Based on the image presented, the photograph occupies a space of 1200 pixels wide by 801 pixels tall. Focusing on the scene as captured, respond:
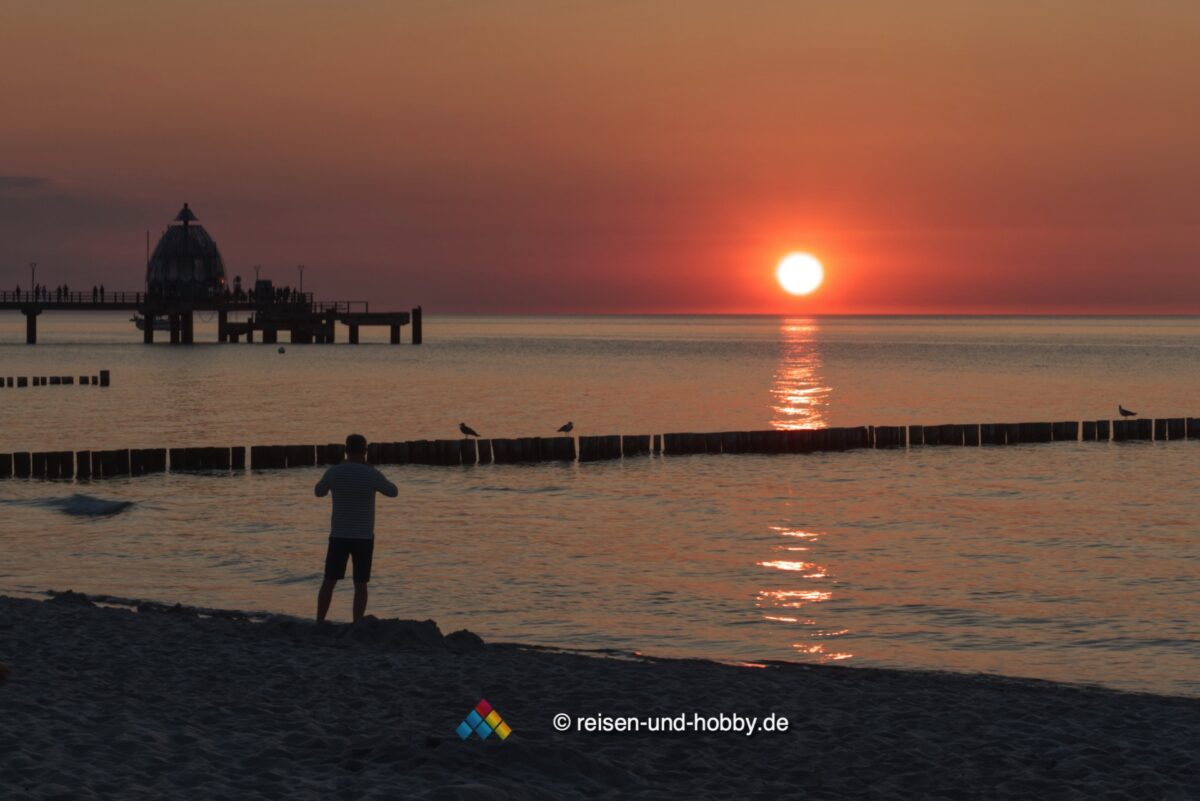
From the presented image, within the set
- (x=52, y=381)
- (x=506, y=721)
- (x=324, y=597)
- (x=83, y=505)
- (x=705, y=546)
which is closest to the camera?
(x=506, y=721)

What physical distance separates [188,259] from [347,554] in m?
148

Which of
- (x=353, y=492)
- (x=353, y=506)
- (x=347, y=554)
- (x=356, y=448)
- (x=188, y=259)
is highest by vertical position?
(x=188, y=259)

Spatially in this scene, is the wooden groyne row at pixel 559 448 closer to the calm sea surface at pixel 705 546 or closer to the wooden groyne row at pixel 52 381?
the calm sea surface at pixel 705 546

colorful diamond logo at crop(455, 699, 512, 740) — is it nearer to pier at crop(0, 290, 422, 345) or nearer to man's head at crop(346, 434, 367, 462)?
man's head at crop(346, 434, 367, 462)

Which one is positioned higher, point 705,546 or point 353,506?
point 353,506

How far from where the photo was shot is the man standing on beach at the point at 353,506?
46.3 feet

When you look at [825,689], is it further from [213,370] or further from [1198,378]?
[1198,378]

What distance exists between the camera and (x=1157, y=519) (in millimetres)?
30438

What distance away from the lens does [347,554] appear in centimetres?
1461

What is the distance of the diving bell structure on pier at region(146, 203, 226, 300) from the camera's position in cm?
15450

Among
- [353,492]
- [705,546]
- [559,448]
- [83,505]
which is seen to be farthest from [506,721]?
[559,448]

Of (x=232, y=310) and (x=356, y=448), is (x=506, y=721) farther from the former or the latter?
(x=232, y=310)

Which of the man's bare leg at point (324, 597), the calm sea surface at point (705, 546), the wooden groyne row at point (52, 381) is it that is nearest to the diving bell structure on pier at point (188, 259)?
the wooden groyne row at point (52, 381)

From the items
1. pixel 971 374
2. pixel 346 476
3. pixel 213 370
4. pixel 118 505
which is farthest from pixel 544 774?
pixel 971 374
